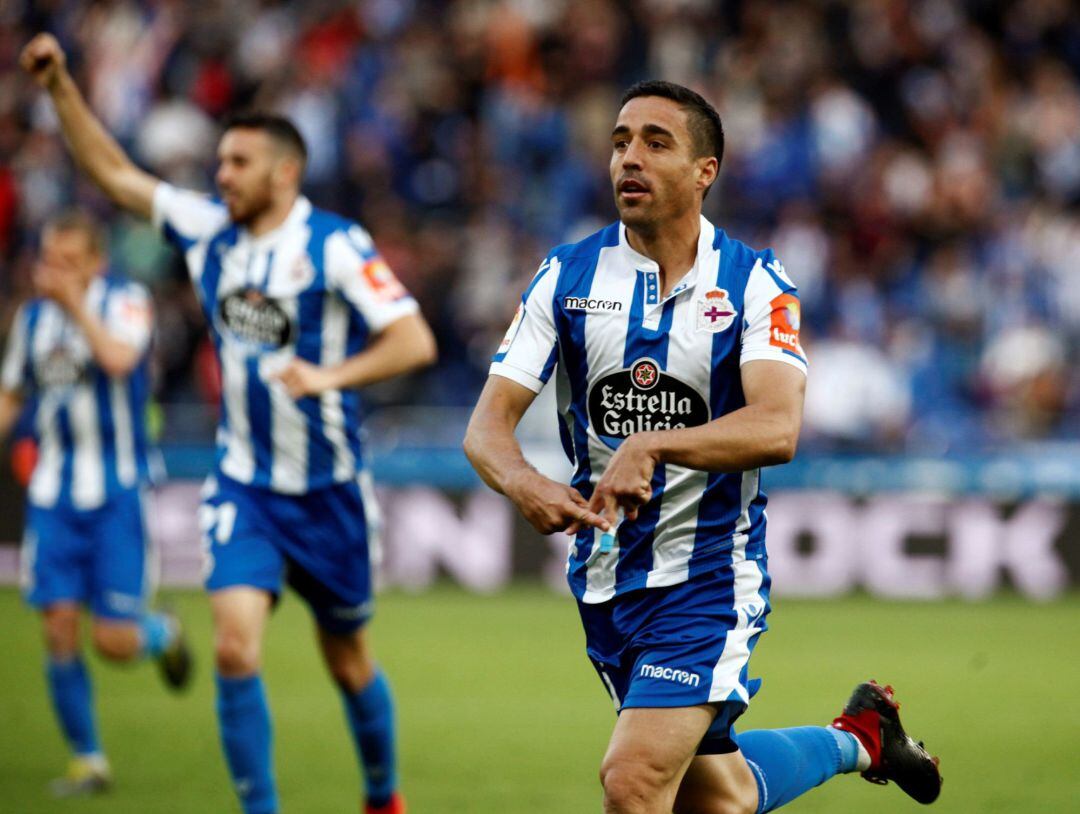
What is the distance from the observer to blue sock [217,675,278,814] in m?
6.33

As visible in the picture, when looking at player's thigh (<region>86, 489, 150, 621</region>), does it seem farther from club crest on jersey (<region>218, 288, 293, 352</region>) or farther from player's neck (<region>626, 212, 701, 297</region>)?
player's neck (<region>626, 212, 701, 297</region>)

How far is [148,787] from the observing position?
7.75 m

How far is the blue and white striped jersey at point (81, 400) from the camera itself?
345 inches

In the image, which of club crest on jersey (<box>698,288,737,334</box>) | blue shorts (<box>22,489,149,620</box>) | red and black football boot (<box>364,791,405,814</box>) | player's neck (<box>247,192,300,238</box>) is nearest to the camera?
club crest on jersey (<box>698,288,737,334</box>)

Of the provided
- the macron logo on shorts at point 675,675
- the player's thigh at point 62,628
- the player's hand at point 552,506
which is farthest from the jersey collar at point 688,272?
the player's thigh at point 62,628

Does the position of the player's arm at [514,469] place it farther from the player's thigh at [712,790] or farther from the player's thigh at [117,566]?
the player's thigh at [117,566]

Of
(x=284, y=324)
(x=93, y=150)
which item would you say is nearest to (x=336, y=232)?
(x=284, y=324)

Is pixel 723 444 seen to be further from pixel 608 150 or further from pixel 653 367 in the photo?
pixel 608 150

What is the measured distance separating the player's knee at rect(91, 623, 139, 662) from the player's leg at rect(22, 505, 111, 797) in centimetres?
20

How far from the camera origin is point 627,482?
451 centimetres

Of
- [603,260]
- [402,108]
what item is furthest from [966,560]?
[603,260]

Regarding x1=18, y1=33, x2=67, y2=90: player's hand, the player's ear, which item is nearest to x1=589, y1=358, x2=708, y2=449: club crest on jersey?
the player's ear

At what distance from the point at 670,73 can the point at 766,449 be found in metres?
15.1

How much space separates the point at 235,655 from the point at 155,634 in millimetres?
2829
